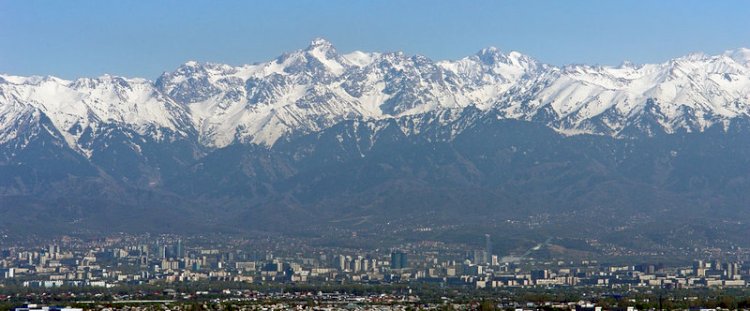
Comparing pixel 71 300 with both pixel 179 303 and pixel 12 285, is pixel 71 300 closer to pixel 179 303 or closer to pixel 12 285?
pixel 179 303

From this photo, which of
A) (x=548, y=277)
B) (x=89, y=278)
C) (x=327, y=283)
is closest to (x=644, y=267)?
(x=548, y=277)

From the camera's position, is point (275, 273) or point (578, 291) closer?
point (578, 291)

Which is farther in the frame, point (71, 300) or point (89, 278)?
point (89, 278)

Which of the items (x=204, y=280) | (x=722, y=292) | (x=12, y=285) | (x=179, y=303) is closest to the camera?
(x=179, y=303)

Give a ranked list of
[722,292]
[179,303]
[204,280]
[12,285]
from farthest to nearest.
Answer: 1. [204,280]
2. [12,285]
3. [722,292]
4. [179,303]

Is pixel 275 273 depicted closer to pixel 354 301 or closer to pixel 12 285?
pixel 12 285

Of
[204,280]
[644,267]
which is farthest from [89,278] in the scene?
[644,267]

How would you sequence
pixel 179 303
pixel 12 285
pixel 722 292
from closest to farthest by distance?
pixel 179 303
pixel 722 292
pixel 12 285
